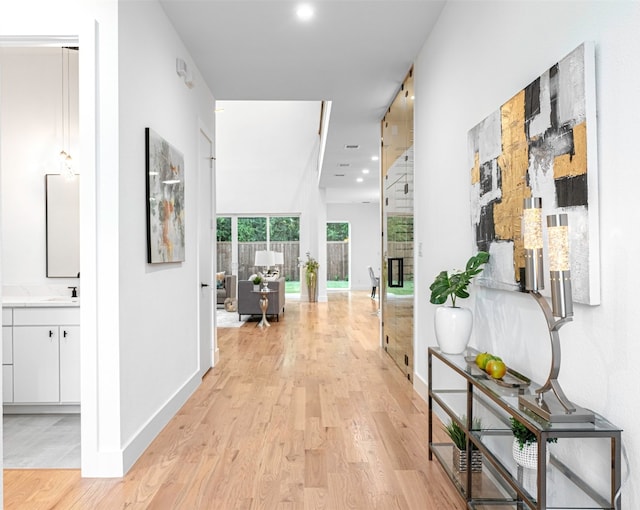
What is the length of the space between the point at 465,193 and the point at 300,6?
5.53 ft

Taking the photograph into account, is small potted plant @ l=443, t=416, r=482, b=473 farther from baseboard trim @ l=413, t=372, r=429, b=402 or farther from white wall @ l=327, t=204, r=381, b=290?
white wall @ l=327, t=204, r=381, b=290

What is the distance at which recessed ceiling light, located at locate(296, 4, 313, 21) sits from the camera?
309cm

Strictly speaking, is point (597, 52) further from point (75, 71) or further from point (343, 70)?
point (75, 71)

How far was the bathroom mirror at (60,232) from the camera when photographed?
3789 mm

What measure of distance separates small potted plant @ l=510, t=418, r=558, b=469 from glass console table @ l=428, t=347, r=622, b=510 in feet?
0.08

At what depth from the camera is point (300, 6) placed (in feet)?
10.1

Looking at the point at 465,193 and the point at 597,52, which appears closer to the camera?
the point at 597,52

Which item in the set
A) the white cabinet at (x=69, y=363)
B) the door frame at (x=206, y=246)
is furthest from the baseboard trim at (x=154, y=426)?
the white cabinet at (x=69, y=363)

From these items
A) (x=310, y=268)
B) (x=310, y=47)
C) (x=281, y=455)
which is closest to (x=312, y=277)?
(x=310, y=268)

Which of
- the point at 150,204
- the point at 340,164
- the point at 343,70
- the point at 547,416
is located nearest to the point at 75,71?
the point at 150,204

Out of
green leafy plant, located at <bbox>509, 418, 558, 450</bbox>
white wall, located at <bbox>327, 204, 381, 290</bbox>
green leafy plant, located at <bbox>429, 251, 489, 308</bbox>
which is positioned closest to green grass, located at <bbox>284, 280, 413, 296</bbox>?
white wall, located at <bbox>327, 204, 381, 290</bbox>

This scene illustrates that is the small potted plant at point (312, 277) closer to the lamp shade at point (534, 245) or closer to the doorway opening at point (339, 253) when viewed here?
the doorway opening at point (339, 253)

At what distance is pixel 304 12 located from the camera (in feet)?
10.4

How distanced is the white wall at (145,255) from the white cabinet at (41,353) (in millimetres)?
660
